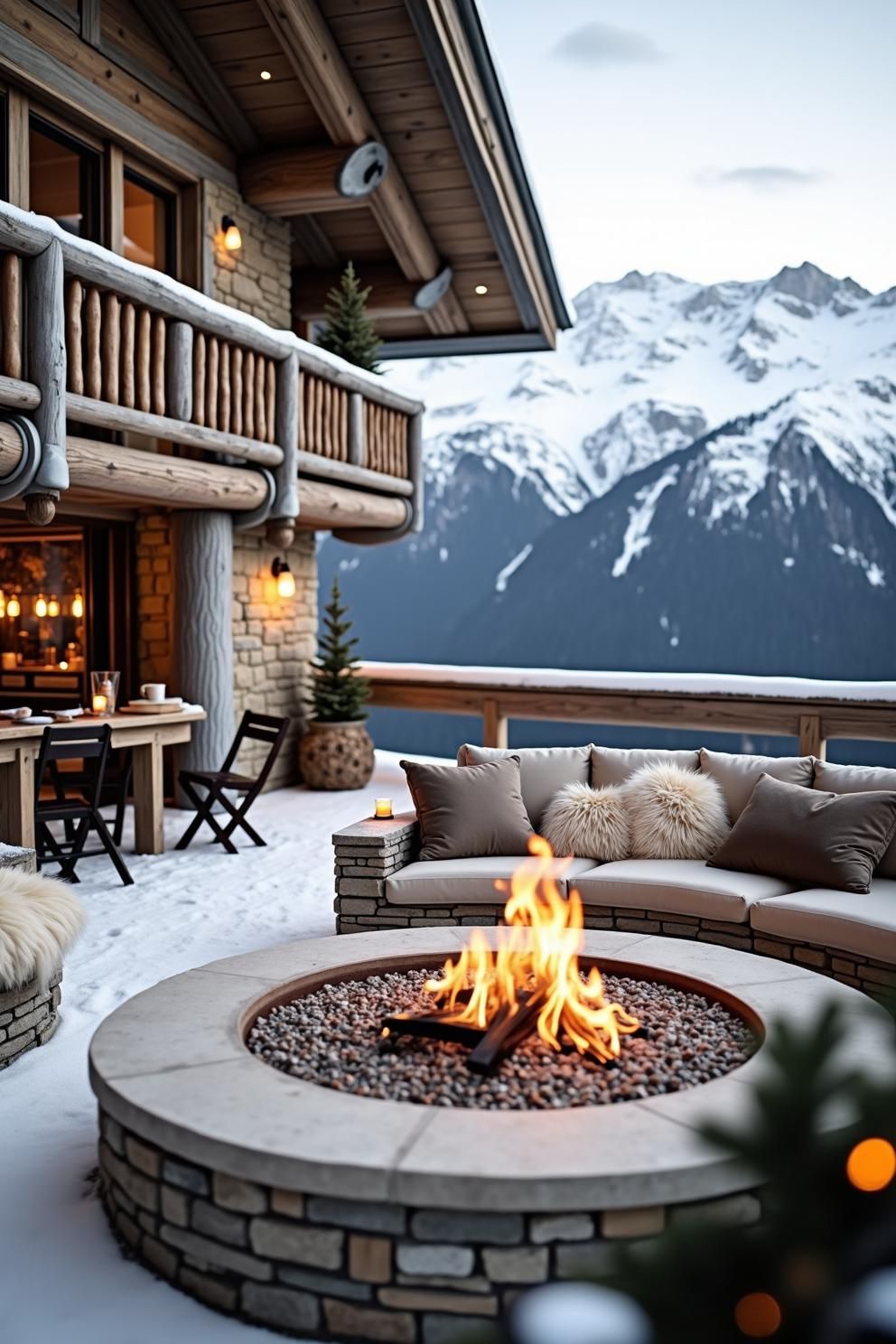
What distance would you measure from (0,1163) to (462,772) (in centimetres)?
267

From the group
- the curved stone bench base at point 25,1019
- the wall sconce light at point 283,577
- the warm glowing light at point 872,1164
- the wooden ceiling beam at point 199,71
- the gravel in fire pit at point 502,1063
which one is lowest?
the curved stone bench base at point 25,1019

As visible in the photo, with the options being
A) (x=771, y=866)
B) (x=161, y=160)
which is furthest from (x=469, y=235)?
(x=771, y=866)

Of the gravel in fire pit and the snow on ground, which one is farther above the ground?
the gravel in fire pit

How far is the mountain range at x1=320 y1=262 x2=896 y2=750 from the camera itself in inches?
869

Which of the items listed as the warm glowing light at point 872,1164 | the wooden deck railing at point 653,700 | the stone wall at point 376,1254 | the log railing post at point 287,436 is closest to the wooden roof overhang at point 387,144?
the log railing post at point 287,436

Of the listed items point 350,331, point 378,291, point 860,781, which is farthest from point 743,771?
point 378,291

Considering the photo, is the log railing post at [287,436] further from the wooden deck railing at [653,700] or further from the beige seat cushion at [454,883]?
the beige seat cushion at [454,883]

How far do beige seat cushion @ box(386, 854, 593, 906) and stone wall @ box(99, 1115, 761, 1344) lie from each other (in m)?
2.43

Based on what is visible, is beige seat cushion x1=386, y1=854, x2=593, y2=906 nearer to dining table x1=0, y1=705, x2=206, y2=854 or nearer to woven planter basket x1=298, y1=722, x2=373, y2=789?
dining table x1=0, y1=705, x2=206, y2=854

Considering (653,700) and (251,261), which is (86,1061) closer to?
(653,700)

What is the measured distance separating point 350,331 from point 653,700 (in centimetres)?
408

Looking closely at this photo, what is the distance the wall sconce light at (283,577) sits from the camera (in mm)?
9461

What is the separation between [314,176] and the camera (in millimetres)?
8789

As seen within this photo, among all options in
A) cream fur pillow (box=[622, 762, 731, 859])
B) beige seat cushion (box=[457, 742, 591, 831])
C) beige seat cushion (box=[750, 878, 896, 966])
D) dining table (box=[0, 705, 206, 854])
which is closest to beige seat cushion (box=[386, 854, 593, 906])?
cream fur pillow (box=[622, 762, 731, 859])
